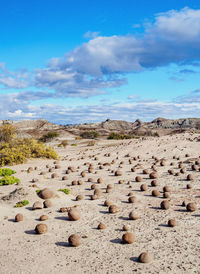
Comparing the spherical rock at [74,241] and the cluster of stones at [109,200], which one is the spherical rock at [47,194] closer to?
A: the cluster of stones at [109,200]

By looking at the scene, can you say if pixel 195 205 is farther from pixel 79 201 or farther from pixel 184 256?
pixel 79 201

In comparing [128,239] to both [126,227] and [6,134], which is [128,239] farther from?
[6,134]

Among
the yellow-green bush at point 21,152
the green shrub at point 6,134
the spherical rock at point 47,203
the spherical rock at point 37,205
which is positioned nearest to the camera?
the spherical rock at point 37,205

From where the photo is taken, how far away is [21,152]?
66.8 ft

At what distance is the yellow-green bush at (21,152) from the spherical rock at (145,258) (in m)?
15.6

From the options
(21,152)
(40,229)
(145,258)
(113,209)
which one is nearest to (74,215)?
(40,229)

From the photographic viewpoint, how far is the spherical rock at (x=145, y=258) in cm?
563

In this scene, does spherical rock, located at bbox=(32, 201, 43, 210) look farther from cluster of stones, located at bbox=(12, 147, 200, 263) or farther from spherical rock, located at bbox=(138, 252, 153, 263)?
spherical rock, located at bbox=(138, 252, 153, 263)

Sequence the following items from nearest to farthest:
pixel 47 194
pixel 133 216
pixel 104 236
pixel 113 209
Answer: pixel 104 236
pixel 133 216
pixel 113 209
pixel 47 194

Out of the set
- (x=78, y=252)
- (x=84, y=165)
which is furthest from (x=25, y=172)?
(x=78, y=252)

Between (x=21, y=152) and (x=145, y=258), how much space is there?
1645 centimetres

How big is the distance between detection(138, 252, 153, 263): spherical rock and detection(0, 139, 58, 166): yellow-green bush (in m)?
15.6

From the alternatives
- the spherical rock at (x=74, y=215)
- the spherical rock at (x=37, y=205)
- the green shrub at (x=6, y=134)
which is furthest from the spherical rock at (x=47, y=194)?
the green shrub at (x=6, y=134)

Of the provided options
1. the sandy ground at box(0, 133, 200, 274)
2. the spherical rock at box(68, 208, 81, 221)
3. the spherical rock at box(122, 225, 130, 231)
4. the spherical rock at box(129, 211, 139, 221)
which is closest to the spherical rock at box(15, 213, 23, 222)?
the sandy ground at box(0, 133, 200, 274)
